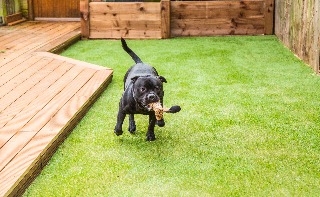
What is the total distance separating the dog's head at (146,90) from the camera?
2.86m

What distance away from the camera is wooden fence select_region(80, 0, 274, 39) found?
773 centimetres

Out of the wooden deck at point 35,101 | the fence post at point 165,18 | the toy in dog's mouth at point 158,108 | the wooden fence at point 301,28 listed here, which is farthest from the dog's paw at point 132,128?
the fence post at point 165,18

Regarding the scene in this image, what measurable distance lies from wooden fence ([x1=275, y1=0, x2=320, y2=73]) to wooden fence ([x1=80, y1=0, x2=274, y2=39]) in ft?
1.79

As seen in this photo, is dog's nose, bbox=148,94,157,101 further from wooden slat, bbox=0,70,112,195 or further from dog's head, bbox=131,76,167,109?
wooden slat, bbox=0,70,112,195

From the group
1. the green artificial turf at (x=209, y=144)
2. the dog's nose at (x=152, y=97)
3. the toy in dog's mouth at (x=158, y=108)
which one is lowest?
the green artificial turf at (x=209, y=144)

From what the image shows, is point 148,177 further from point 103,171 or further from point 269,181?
point 269,181

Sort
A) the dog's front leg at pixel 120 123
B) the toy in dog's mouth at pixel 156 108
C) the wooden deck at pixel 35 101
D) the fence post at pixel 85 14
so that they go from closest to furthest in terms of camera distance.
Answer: the wooden deck at pixel 35 101, the toy in dog's mouth at pixel 156 108, the dog's front leg at pixel 120 123, the fence post at pixel 85 14

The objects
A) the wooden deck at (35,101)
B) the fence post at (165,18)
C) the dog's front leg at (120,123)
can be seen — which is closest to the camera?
the wooden deck at (35,101)

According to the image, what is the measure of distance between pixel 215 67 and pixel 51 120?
2.68 meters

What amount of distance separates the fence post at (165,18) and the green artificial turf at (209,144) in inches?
95.1

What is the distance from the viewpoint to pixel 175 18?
25.7ft

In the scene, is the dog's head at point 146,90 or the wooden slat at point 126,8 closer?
the dog's head at point 146,90

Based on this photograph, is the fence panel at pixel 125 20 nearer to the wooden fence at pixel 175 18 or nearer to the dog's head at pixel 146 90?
the wooden fence at pixel 175 18

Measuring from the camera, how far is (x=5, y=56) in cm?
585
